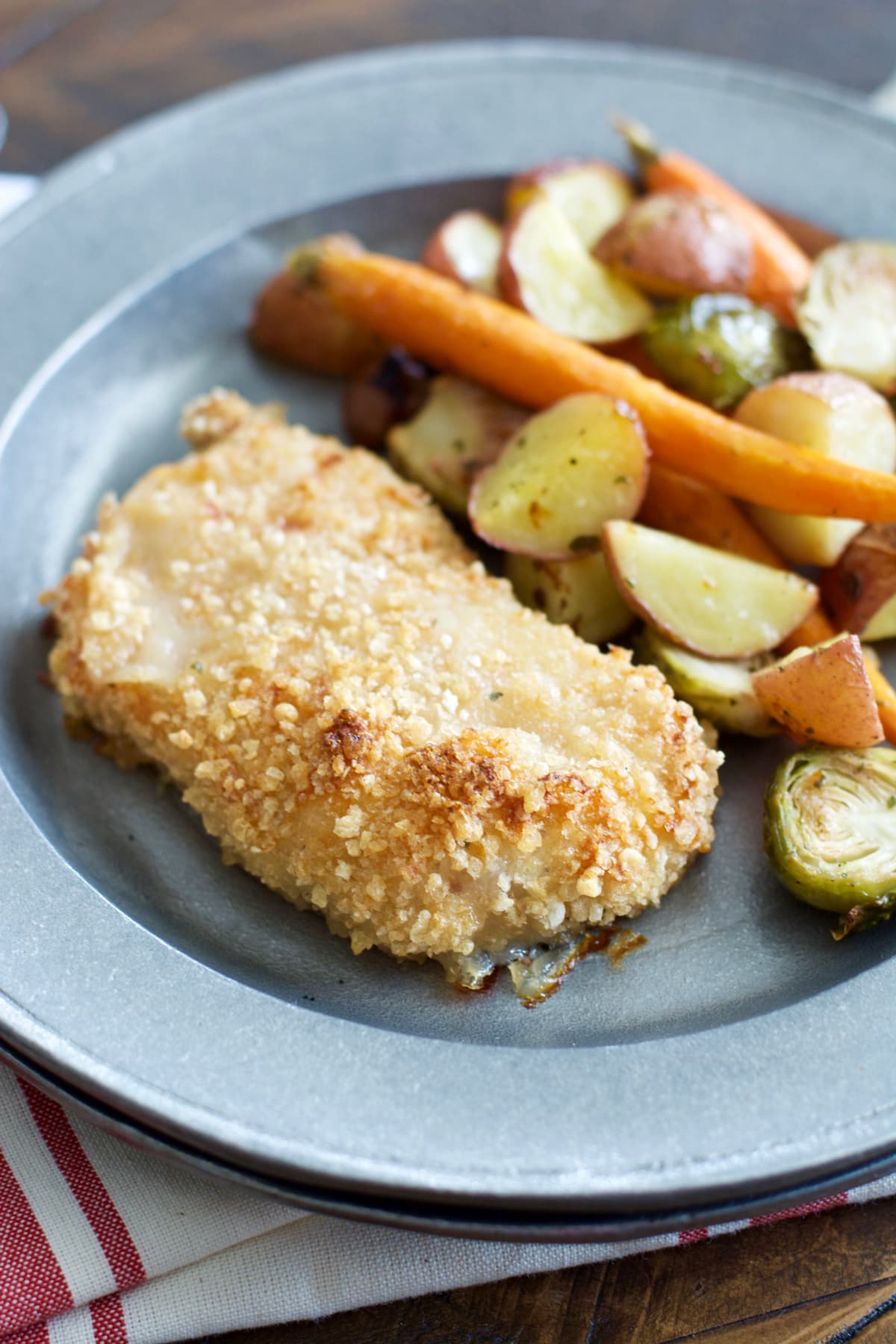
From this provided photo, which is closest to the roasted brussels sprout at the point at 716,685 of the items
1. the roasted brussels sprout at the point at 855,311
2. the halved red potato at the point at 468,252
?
the roasted brussels sprout at the point at 855,311

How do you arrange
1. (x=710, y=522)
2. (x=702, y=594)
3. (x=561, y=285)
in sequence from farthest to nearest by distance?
(x=561, y=285)
(x=710, y=522)
(x=702, y=594)

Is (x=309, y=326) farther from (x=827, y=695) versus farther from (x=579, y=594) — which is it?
(x=827, y=695)

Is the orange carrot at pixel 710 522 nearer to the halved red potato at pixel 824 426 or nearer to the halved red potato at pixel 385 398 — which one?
the halved red potato at pixel 824 426

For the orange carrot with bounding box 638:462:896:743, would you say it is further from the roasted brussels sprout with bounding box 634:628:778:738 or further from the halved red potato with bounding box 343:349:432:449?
the halved red potato with bounding box 343:349:432:449

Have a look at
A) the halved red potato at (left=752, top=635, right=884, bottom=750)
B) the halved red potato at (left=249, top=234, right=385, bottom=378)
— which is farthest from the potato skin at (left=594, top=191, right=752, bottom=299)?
the halved red potato at (left=752, top=635, right=884, bottom=750)

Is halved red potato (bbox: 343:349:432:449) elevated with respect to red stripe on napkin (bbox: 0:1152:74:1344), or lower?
elevated

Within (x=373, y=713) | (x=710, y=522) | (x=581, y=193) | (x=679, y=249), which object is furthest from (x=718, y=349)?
(x=373, y=713)
